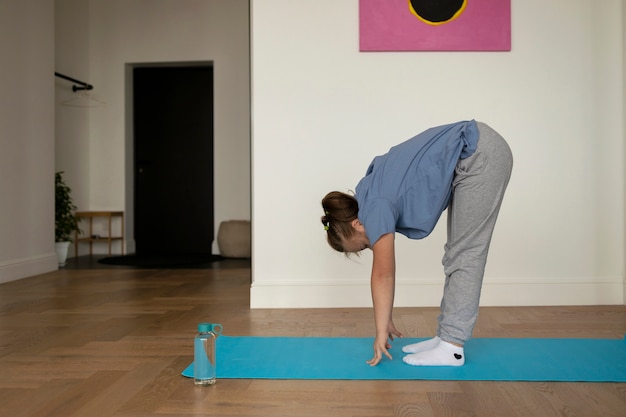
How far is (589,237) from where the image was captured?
333cm

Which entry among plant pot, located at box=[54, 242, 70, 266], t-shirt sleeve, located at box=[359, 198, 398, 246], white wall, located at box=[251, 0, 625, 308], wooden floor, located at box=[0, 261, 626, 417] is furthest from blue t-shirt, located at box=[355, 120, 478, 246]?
plant pot, located at box=[54, 242, 70, 266]

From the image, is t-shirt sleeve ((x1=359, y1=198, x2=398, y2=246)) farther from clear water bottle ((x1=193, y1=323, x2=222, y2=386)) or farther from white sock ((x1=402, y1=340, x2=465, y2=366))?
clear water bottle ((x1=193, y1=323, x2=222, y2=386))

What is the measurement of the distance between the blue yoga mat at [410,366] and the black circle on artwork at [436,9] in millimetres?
1637

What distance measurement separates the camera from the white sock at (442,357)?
2.03m

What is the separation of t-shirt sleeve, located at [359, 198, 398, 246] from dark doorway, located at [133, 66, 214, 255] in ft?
17.3

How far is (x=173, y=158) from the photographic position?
710cm

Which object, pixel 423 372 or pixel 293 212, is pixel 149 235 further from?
pixel 423 372

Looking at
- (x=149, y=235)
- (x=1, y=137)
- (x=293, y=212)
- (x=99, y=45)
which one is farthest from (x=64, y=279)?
(x=99, y=45)

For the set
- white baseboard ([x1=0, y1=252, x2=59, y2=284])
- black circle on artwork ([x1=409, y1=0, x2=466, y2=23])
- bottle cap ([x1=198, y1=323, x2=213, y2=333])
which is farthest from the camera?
white baseboard ([x1=0, y1=252, x2=59, y2=284])

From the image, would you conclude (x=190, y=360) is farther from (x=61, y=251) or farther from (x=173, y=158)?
(x=173, y=158)

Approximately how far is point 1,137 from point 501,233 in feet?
10.7

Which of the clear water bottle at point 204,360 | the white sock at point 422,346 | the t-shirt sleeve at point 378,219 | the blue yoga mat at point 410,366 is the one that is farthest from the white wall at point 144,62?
the clear water bottle at point 204,360

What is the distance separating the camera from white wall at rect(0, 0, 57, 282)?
4609mm

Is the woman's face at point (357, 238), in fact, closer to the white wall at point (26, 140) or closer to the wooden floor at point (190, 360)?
the wooden floor at point (190, 360)
